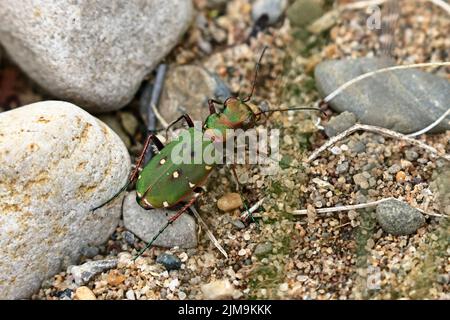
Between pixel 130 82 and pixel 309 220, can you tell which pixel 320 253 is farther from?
pixel 130 82

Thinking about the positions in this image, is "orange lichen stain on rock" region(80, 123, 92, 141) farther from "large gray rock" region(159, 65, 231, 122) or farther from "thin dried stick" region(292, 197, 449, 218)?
"thin dried stick" region(292, 197, 449, 218)

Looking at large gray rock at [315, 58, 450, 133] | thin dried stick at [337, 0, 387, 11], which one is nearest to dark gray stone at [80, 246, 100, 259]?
large gray rock at [315, 58, 450, 133]

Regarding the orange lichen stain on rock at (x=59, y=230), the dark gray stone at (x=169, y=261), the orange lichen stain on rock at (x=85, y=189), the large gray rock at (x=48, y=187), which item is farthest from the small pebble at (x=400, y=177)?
the orange lichen stain on rock at (x=59, y=230)

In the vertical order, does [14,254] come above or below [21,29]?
below
